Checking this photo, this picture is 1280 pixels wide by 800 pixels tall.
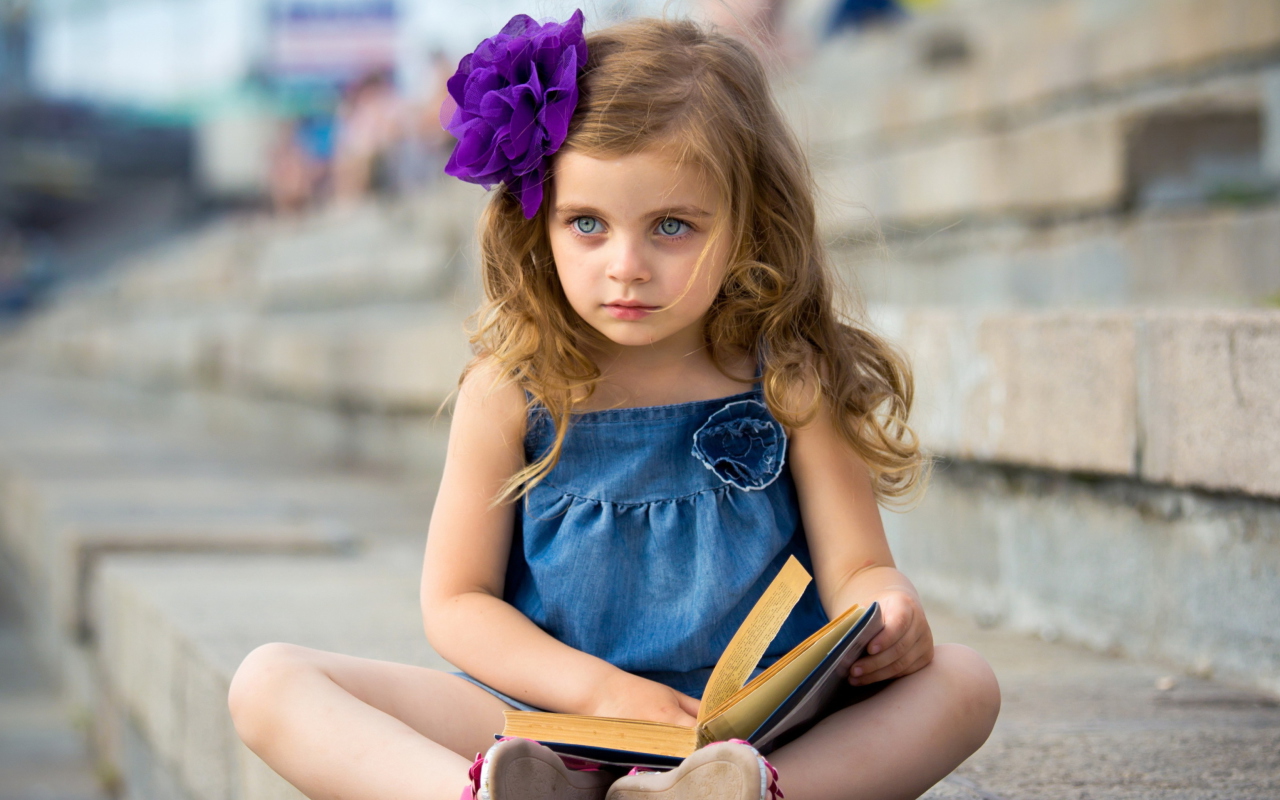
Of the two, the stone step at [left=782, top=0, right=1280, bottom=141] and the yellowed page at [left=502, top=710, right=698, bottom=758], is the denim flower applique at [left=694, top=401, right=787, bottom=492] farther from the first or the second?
the stone step at [left=782, top=0, right=1280, bottom=141]

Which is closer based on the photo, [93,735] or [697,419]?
[697,419]

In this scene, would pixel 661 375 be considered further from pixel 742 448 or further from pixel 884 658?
pixel 884 658

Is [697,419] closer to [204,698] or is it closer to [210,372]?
[204,698]

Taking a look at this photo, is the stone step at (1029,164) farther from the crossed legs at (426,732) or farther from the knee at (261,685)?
the knee at (261,685)

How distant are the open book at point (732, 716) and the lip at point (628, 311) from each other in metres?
0.44

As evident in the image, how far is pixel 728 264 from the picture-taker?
69.6 inches

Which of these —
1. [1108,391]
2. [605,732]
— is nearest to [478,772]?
[605,732]

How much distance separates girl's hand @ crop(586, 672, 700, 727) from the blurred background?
395 millimetres

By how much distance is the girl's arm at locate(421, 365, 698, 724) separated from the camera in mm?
1707

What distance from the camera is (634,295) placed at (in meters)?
1.67

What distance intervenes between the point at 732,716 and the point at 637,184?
660mm

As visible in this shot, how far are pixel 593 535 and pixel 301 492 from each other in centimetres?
390

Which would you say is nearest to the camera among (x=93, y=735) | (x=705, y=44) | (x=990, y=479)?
(x=705, y=44)

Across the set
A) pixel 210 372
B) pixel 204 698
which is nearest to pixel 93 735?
pixel 204 698
